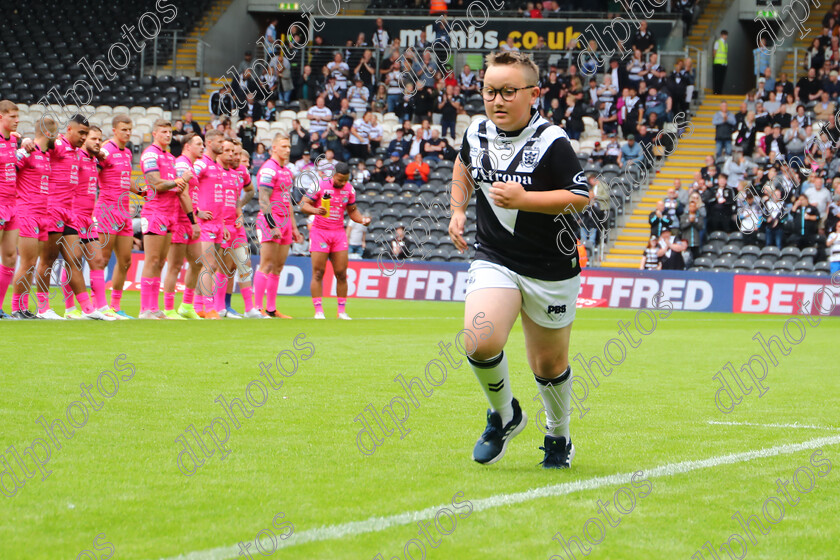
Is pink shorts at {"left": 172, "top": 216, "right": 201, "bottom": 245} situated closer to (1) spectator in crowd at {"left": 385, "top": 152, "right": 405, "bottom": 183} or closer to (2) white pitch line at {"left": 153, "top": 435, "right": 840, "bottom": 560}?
(2) white pitch line at {"left": 153, "top": 435, "right": 840, "bottom": 560}

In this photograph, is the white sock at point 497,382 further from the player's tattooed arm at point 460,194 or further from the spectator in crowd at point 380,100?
the spectator in crowd at point 380,100

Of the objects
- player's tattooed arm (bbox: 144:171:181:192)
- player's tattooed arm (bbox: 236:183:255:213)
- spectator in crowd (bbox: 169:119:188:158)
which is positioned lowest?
player's tattooed arm (bbox: 236:183:255:213)

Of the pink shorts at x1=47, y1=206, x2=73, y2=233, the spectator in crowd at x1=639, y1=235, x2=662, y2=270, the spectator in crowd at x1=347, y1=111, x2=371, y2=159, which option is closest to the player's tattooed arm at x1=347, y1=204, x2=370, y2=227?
the pink shorts at x1=47, y1=206, x2=73, y2=233

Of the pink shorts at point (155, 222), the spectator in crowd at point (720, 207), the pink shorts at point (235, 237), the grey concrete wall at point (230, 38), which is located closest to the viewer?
the pink shorts at point (155, 222)

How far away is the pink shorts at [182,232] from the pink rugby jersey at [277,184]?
151 centimetres

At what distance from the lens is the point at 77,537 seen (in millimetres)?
3547

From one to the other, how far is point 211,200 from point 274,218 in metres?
1.05

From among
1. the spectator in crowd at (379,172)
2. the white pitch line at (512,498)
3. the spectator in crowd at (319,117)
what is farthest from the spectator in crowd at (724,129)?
the white pitch line at (512,498)

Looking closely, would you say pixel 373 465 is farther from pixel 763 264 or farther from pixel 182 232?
pixel 763 264

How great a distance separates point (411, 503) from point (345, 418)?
2.30m

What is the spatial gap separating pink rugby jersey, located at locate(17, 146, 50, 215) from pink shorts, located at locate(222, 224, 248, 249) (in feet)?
9.71

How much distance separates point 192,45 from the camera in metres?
35.4

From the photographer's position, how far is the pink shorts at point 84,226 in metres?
13.2

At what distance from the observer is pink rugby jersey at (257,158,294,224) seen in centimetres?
1573
